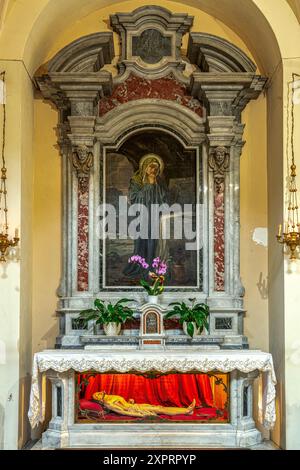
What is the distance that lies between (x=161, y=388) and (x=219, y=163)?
2620mm

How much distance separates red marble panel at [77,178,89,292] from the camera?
29.9 ft

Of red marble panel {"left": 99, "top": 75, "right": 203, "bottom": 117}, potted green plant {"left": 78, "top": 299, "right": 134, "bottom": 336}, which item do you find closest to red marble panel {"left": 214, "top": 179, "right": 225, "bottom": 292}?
red marble panel {"left": 99, "top": 75, "right": 203, "bottom": 117}

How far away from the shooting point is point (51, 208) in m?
9.29

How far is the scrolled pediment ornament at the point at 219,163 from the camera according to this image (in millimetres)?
9047

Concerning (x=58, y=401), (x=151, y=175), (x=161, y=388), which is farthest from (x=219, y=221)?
(x=58, y=401)

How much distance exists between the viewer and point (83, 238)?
916 cm

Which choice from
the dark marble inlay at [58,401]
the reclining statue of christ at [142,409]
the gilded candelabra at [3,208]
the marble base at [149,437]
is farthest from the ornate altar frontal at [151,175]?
the gilded candelabra at [3,208]

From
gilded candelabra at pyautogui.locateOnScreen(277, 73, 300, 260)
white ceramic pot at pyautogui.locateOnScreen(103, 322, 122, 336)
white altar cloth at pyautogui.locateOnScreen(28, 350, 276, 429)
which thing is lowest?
white altar cloth at pyautogui.locateOnScreen(28, 350, 276, 429)

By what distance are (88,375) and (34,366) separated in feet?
1.98

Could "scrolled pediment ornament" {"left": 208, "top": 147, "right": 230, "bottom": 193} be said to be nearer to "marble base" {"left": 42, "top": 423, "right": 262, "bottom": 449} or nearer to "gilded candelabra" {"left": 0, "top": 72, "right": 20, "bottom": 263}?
"gilded candelabra" {"left": 0, "top": 72, "right": 20, "bottom": 263}

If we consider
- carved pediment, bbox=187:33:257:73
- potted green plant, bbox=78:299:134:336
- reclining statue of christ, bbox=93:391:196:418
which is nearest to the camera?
reclining statue of christ, bbox=93:391:196:418

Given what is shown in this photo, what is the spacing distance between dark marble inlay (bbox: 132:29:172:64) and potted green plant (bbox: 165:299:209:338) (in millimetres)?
2890

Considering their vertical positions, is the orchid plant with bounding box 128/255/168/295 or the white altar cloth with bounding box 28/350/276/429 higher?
the orchid plant with bounding box 128/255/168/295

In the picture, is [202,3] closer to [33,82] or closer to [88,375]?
[33,82]
